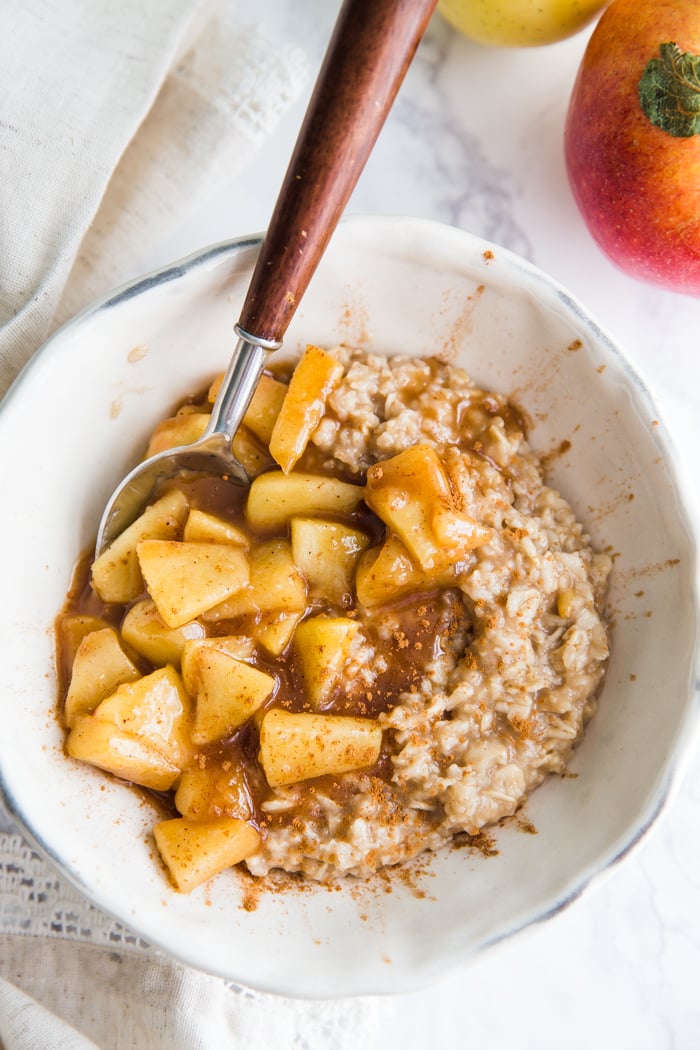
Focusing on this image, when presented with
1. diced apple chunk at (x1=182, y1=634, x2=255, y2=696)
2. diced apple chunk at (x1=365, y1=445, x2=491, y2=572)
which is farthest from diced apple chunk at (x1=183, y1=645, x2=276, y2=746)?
diced apple chunk at (x1=365, y1=445, x2=491, y2=572)

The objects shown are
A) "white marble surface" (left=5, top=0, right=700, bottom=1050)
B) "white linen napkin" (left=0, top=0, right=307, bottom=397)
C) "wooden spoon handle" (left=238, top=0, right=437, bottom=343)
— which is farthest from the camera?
"white marble surface" (left=5, top=0, right=700, bottom=1050)

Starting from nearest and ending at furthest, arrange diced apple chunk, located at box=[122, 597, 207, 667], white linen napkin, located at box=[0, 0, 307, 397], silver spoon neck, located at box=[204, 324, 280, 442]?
1. silver spoon neck, located at box=[204, 324, 280, 442]
2. diced apple chunk, located at box=[122, 597, 207, 667]
3. white linen napkin, located at box=[0, 0, 307, 397]

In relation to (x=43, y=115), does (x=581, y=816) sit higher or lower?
lower

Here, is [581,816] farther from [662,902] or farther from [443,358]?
[443,358]

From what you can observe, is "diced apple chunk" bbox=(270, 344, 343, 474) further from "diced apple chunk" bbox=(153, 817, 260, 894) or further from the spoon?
"diced apple chunk" bbox=(153, 817, 260, 894)

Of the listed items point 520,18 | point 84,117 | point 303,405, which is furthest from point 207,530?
point 520,18

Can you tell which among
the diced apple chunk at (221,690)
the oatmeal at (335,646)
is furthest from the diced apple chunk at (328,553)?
the diced apple chunk at (221,690)

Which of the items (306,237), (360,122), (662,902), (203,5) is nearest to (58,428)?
(306,237)
